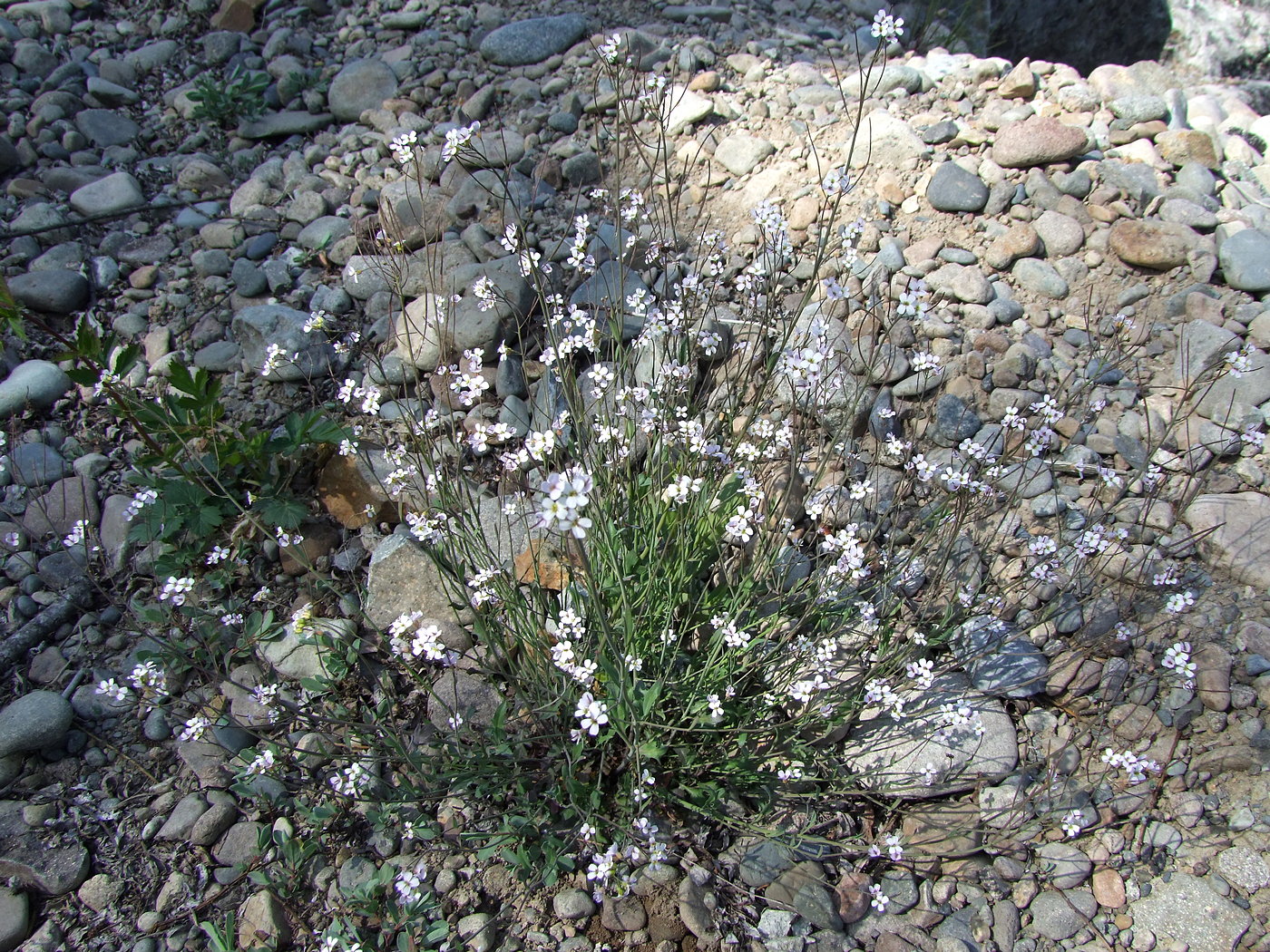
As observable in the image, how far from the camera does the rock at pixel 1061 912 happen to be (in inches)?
106

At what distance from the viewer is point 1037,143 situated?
4.45 m

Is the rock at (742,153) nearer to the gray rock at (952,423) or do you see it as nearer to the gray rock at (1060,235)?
the gray rock at (1060,235)

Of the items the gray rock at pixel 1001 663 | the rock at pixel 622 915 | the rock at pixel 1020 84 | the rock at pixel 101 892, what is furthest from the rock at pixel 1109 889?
the rock at pixel 1020 84

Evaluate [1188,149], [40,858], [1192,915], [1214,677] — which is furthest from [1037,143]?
[40,858]

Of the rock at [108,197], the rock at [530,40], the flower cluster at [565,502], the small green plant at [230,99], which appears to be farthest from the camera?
the rock at [530,40]

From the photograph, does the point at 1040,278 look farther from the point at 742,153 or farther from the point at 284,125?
the point at 284,125

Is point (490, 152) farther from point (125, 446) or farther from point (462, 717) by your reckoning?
point (462, 717)

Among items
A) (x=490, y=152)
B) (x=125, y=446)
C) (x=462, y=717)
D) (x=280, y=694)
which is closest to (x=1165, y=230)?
(x=490, y=152)

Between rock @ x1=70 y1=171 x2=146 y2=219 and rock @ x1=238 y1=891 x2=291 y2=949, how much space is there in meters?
3.96

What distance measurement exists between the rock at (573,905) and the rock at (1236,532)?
8.54 feet

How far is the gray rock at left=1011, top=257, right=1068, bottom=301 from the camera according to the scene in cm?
414

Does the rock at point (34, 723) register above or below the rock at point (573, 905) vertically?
above

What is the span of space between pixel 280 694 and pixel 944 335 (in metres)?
3.31

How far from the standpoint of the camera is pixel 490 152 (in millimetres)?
4977
